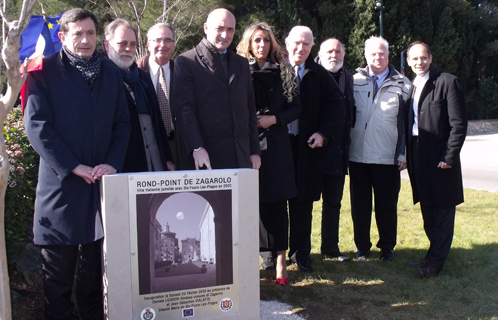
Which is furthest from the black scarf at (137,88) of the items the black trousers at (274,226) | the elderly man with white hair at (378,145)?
the elderly man with white hair at (378,145)

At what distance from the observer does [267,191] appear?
14.3 feet

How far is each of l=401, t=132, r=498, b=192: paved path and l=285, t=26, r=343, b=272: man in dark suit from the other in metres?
6.00

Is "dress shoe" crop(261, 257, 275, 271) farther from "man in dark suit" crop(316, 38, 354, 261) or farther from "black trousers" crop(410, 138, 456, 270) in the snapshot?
"black trousers" crop(410, 138, 456, 270)

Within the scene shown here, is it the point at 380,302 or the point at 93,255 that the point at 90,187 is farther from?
the point at 380,302

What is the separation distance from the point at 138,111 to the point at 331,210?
242 centimetres

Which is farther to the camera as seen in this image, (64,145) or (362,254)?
(362,254)

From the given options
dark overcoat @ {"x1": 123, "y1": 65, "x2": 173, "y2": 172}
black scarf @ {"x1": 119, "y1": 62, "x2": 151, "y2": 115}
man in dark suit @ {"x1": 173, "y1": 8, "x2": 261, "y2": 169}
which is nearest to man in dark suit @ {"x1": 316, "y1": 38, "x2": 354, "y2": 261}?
man in dark suit @ {"x1": 173, "y1": 8, "x2": 261, "y2": 169}

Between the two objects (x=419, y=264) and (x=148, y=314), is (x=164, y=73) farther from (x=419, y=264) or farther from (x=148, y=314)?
(x=419, y=264)

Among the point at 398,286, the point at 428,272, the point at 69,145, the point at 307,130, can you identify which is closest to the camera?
the point at 69,145

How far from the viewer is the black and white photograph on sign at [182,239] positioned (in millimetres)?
2994

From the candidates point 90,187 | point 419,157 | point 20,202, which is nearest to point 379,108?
point 419,157

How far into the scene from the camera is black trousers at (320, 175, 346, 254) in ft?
17.0

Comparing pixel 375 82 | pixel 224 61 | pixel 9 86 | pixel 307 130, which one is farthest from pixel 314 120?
pixel 9 86

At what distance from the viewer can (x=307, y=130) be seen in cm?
477
